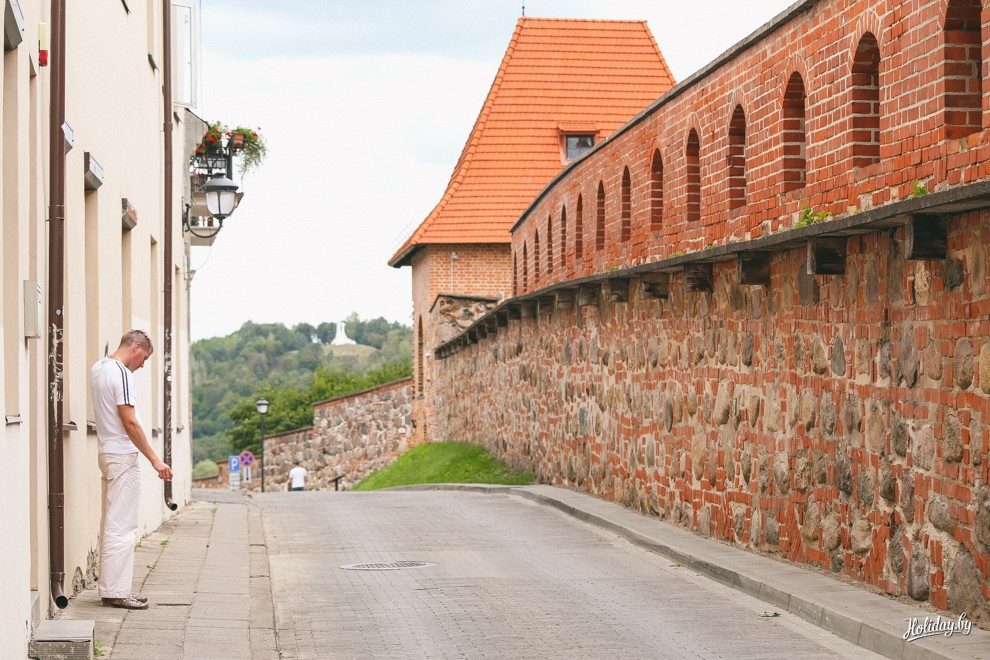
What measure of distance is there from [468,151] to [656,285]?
2567 centimetres

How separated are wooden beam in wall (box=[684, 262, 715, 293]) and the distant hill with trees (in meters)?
70.9

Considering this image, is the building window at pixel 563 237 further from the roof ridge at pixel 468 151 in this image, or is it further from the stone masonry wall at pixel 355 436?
the stone masonry wall at pixel 355 436

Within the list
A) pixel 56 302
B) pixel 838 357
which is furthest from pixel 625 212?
pixel 56 302

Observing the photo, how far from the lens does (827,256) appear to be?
9586 millimetres

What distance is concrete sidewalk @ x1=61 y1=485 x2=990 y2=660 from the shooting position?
7449 mm

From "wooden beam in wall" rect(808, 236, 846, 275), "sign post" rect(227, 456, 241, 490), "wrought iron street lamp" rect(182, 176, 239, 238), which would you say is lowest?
"sign post" rect(227, 456, 241, 490)

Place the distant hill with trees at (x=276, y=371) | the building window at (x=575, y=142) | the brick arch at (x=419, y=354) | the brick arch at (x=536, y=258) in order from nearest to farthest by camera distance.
→ the brick arch at (x=536, y=258) < the building window at (x=575, y=142) < the brick arch at (x=419, y=354) < the distant hill with trees at (x=276, y=371)

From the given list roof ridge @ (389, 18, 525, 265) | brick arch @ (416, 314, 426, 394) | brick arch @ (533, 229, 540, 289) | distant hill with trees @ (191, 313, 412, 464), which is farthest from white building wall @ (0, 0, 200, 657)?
distant hill with trees @ (191, 313, 412, 464)

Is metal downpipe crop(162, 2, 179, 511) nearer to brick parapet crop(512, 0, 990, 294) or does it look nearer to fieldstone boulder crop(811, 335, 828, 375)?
brick parapet crop(512, 0, 990, 294)

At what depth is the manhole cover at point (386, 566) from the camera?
38.1 ft

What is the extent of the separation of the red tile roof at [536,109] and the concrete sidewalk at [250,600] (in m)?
24.2

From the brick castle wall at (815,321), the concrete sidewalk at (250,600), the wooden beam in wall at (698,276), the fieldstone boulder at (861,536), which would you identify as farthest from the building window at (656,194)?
the fieldstone boulder at (861,536)

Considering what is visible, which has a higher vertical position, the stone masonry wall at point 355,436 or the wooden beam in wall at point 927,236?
the wooden beam in wall at point 927,236

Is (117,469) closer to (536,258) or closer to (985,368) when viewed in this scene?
(985,368)
